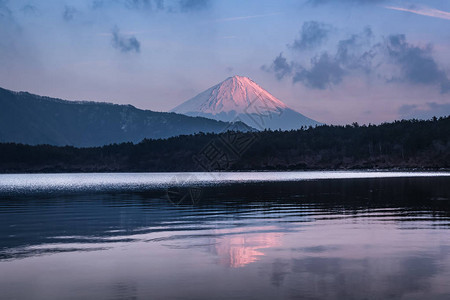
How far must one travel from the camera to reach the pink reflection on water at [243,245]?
23.7m

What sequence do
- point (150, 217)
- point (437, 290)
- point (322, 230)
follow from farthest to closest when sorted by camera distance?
point (150, 217)
point (322, 230)
point (437, 290)

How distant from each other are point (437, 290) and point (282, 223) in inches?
816

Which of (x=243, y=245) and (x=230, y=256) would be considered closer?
(x=230, y=256)

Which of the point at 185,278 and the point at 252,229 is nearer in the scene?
the point at 185,278

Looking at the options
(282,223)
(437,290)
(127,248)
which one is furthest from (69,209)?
(437,290)

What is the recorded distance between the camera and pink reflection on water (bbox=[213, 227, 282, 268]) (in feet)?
77.7

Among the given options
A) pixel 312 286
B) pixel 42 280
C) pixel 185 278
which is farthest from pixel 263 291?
pixel 42 280

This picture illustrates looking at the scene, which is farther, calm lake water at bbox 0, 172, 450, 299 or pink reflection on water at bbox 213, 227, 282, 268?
pink reflection on water at bbox 213, 227, 282, 268

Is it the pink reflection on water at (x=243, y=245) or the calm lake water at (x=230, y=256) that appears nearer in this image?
the calm lake water at (x=230, y=256)

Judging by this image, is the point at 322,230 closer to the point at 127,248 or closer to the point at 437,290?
the point at 127,248

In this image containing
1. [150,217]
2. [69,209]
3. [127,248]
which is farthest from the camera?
[69,209]

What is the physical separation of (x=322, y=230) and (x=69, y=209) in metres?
Answer: 29.3

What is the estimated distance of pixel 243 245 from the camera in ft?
92.1

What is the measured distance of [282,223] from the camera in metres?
38.1
